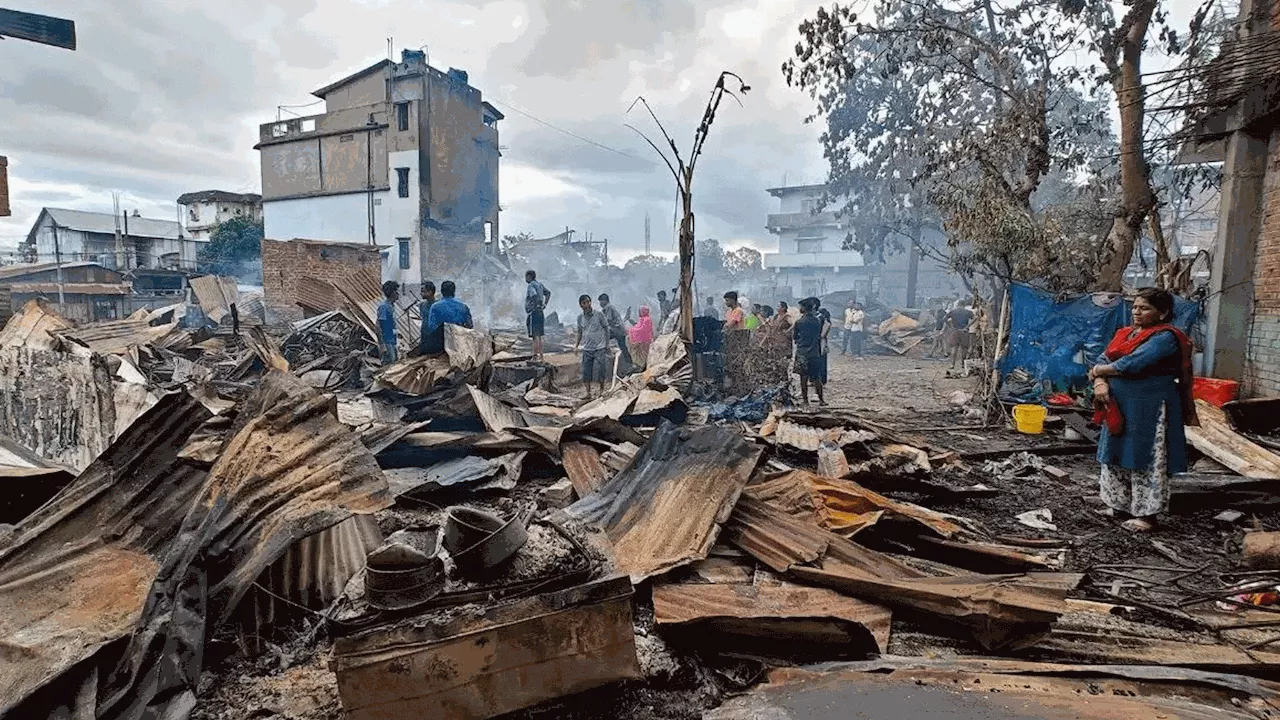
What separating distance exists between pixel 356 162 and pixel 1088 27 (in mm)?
29007

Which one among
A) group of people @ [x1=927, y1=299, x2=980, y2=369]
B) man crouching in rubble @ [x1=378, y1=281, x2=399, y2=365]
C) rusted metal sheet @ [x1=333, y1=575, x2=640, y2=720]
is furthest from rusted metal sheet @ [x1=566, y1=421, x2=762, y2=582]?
group of people @ [x1=927, y1=299, x2=980, y2=369]

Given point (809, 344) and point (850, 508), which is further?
point (809, 344)

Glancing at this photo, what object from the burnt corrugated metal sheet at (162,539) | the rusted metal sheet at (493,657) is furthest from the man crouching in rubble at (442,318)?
the rusted metal sheet at (493,657)

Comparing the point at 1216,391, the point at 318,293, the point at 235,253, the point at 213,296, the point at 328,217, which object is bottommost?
the point at 1216,391

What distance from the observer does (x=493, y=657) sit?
2121mm

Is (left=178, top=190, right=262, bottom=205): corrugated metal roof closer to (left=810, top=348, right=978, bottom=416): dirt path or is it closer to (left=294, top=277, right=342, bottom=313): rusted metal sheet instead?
(left=294, top=277, right=342, bottom=313): rusted metal sheet

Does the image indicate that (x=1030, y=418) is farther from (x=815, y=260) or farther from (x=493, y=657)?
(x=815, y=260)

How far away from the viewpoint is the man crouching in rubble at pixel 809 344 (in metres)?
9.35

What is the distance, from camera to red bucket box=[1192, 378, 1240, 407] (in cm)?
752

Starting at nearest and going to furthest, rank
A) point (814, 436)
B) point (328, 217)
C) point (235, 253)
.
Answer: point (814, 436), point (328, 217), point (235, 253)

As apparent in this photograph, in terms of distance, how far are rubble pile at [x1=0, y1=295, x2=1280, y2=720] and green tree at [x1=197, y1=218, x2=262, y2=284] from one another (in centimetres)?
3203

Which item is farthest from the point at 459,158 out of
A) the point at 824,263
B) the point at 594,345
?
the point at 824,263

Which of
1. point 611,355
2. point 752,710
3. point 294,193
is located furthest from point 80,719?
point 294,193

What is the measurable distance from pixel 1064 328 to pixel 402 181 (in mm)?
27893
